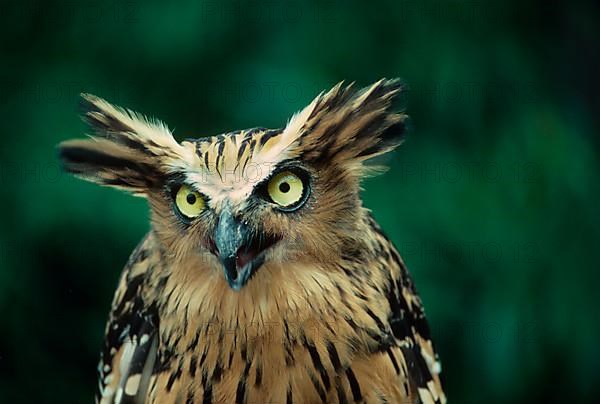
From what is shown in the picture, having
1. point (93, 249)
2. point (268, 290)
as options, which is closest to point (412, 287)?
point (268, 290)

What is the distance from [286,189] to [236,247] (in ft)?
0.59

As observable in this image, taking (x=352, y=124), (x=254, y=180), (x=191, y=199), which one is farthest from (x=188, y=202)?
(x=352, y=124)

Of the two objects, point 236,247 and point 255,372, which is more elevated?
point 236,247

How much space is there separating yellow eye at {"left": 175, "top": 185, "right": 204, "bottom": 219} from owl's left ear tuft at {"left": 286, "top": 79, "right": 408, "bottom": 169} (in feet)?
0.81

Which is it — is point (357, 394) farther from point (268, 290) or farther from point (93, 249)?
point (93, 249)

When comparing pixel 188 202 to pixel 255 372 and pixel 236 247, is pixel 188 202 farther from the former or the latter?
pixel 255 372

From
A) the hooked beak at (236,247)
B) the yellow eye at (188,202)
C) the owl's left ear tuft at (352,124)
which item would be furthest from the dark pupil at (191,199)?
the owl's left ear tuft at (352,124)

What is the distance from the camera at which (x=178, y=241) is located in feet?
6.02

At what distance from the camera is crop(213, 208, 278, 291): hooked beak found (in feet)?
5.38

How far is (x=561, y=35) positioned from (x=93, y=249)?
220 cm

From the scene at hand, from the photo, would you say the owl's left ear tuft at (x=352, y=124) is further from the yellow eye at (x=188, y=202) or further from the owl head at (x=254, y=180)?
the yellow eye at (x=188, y=202)

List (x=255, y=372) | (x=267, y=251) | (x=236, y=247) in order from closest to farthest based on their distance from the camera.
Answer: (x=236, y=247), (x=267, y=251), (x=255, y=372)

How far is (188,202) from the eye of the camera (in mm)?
1788

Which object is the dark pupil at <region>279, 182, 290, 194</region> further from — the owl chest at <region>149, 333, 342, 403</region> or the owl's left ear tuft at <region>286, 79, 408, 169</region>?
the owl chest at <region>149, 333, 342, 403</region>
